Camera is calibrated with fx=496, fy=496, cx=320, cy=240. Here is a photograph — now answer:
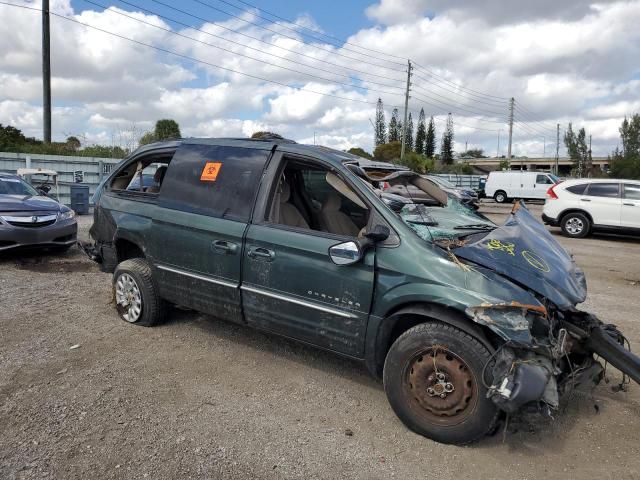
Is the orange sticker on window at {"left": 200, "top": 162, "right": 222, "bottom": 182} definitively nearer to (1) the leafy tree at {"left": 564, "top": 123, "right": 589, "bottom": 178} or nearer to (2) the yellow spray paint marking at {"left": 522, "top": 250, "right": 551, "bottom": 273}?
(2) the yellow spray paint marking at {"left": 522, "top": 250, "right": 551, "bottom": 273}

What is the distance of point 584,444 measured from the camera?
3.21 m

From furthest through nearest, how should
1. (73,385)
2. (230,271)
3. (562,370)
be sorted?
(230,271) < (73,385) < (562,370)

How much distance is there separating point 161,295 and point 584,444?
3642 millimetres

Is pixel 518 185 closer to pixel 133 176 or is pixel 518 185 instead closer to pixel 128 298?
pixel 133 176

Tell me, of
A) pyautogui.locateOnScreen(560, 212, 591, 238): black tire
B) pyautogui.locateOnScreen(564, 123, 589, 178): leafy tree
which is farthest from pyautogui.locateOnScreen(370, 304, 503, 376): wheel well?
pyautogui.locateOnScreen(564, 123, 589, 178): leafy tree

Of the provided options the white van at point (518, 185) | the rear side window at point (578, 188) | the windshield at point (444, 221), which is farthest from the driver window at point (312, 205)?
the white van at point (518, 185)

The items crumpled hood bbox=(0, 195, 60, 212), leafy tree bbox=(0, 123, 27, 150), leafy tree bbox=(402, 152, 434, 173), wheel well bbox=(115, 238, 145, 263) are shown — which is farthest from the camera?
leafy tree bbox=(402, 152, 434, 173)

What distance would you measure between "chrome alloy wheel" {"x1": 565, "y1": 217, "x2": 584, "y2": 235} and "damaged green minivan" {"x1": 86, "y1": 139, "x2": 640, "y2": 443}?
35.3 feet

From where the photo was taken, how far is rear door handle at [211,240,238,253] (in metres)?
3.97

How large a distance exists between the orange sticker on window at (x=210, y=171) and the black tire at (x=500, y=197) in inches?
1082

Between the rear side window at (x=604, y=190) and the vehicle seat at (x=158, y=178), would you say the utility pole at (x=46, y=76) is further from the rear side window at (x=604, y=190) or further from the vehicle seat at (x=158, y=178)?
the rear side window at (x=604, y=190)

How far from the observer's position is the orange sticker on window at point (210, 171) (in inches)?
169

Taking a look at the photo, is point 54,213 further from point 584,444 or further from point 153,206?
point 584,444

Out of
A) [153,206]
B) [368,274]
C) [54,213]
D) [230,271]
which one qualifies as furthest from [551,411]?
[54,213]
